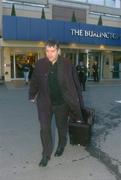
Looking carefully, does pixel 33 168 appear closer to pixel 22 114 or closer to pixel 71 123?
pixel 71 123

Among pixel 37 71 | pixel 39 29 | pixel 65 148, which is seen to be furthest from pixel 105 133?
pixel 39 29

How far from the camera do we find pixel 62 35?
81.1 feet

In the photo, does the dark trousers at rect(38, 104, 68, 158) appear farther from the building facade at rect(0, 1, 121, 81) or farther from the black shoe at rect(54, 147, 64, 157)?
the building facade at rect(0, 1, 121, 81)

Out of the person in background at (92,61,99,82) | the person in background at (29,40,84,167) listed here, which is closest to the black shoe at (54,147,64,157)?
the person in background at (29,40,84,167)

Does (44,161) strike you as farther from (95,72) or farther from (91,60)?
(91,60)

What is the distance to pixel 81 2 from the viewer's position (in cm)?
2884

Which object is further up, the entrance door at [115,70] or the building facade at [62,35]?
the building facade at [62,35]

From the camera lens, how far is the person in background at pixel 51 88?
5.28m

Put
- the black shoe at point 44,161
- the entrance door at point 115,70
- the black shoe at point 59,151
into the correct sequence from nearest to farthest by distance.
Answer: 1. the black shoe at point 44,161
2. the black shoe at point 59,151
3. the entrance door at point 115,70

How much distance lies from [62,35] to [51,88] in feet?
65.0

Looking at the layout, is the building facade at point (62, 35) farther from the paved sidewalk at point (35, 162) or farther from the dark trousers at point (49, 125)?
the dark trousers at point (49, 125)

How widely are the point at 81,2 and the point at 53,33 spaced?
602 centimetres

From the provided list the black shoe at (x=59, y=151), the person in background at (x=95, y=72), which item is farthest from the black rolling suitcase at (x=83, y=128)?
the person in background at (x=95, y=72)

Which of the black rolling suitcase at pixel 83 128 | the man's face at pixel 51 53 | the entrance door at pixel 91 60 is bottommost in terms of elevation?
the black rolling suitcase at pixel 83 128
